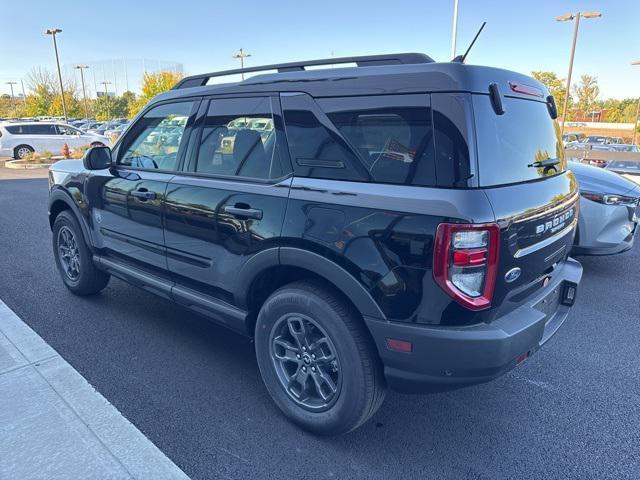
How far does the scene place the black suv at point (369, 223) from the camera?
2.00 meters

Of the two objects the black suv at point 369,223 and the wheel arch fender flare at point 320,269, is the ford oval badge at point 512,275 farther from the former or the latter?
the wheel arch fender flare at point 320,269

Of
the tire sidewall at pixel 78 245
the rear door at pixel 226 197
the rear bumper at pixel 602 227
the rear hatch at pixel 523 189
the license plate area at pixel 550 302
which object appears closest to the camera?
the rear hatch at pixel 523 189

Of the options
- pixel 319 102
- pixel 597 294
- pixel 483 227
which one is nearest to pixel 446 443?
pixel 483 227

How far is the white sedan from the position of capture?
18.6m

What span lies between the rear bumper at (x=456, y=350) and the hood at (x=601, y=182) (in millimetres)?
3279

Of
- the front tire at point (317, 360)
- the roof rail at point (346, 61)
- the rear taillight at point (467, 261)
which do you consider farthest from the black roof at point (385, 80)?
the front tire at point (317, 360)

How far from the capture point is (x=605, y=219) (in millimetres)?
4746

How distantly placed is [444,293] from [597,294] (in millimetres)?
3519

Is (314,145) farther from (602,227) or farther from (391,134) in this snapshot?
(602,227)

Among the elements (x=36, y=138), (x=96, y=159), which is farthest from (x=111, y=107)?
(x=96, y=159)

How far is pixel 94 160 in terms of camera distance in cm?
369

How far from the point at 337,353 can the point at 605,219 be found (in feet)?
12.6

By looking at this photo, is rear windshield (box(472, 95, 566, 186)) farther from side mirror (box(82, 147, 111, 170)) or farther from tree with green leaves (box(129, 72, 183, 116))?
tree with green leaves (box(129, 72, 183, 116))

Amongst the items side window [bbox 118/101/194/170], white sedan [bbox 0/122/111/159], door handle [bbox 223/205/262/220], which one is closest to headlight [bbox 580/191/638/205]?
door handle [bbox 223/205/262/220]
